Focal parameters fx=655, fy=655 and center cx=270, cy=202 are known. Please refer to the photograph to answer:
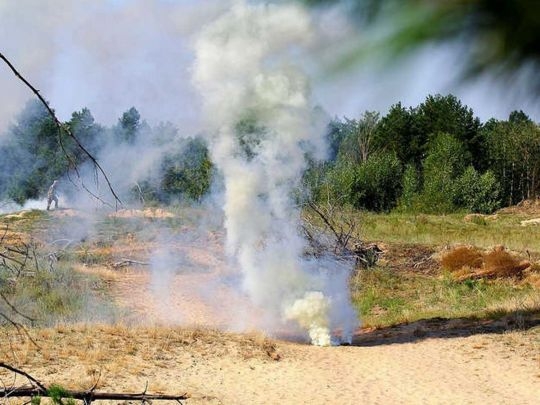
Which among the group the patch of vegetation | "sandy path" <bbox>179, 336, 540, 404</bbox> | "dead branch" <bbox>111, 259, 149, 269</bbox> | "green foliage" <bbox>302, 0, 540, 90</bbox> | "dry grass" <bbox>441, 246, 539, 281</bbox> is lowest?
"sandy path" <bbox>179, 336, 540, 404</bbox>

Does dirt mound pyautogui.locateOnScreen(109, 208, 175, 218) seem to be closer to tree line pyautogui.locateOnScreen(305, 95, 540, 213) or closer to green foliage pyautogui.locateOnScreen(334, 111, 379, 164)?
green foliage pyautogui.locateOnScreen(334, 111, 379, 164)

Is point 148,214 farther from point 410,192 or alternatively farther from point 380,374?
point 410,192

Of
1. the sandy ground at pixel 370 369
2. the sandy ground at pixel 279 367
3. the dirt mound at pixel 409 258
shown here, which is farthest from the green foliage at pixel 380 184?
the sandy ground at pixel 279 367

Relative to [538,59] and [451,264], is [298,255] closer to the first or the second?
[451,264]

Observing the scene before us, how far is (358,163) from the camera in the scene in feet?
116

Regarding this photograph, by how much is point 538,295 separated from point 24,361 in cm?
Result: 1107

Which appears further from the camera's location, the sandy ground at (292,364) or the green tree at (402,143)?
the green tree at (402,143)

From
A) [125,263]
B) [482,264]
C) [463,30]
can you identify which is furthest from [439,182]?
[463,30]

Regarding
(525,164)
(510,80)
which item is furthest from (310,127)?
(525,164)

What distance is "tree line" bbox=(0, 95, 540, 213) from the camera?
16188 millimetres

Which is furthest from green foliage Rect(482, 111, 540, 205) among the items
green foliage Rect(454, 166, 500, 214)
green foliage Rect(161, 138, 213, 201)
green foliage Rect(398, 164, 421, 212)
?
green foliage Rect(161, 138, 213, 201)

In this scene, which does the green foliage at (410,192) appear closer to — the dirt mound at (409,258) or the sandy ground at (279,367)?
the dirt mound at (409,258)

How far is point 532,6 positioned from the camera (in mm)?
946

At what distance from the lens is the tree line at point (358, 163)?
16188 mm
